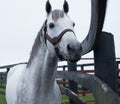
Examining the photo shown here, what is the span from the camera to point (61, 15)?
3547 mm

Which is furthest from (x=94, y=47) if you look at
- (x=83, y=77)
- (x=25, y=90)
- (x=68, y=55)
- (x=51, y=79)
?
(x=25, y=90)

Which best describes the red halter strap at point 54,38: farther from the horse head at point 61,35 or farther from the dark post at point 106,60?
the dark post at point 106,60

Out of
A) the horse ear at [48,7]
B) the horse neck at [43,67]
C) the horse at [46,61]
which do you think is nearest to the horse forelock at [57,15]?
the horse at [46,61]

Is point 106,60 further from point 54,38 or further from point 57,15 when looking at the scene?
point 57,15

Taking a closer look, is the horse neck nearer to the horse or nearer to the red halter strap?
the horse

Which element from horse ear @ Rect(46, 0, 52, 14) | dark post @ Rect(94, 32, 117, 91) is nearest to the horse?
horse ear @ Rect(46, 0, 52, 14)

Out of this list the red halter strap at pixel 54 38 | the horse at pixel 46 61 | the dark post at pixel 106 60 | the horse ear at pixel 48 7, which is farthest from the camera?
the horse ear at pixel 48 7

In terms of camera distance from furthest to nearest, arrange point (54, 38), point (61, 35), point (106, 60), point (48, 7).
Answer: point (48, 7) < point (54, 38) < point (61, 35) < point (106, 60)

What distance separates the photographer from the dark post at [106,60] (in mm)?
3047

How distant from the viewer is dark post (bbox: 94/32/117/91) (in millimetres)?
3047

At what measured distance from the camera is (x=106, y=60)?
308 centimetres

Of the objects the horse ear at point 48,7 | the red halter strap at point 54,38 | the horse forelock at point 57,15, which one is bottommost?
the red halter strap at point 54,38

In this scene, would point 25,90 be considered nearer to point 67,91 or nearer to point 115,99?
point 67,91

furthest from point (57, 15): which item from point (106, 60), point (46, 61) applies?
point (106, 60)
